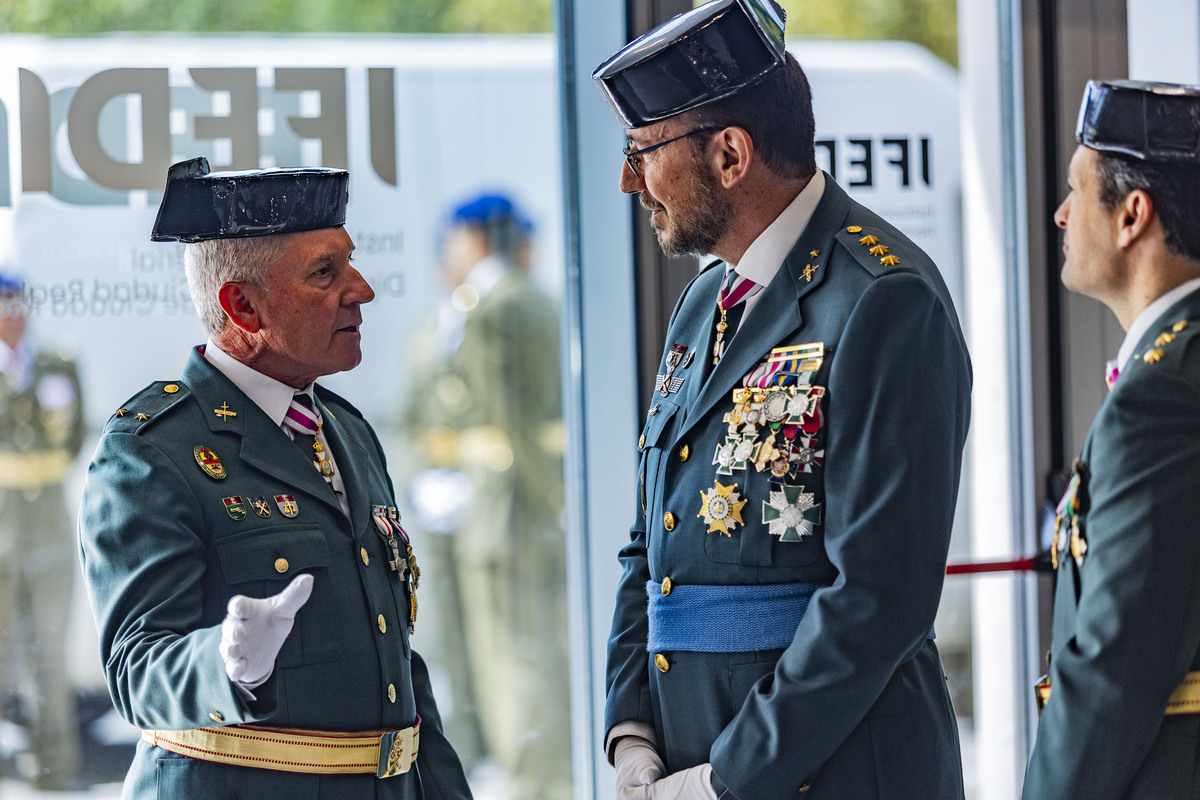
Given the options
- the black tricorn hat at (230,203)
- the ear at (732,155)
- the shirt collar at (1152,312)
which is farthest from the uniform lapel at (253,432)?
the shirt collar at (1152,312)

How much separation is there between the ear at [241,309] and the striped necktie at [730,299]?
660mm

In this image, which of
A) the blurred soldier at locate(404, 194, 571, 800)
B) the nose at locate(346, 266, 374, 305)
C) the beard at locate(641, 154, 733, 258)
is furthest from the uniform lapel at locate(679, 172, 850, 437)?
the blurred soldier at locate(404, 194, 571, 800)

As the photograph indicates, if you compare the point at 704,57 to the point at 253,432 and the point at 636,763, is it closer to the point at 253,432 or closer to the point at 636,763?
the point at 253,432

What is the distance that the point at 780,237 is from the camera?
1.70 m

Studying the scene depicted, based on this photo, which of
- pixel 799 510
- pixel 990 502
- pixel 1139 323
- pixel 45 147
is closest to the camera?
pixel 799 510

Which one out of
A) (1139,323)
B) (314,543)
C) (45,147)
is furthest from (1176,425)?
(45,147)

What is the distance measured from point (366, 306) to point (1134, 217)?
62.3 inches

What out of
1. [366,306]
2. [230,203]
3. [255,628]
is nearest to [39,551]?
[366,306]

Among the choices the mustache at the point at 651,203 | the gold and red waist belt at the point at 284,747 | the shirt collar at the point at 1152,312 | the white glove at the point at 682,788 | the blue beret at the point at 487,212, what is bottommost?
the white glove at the point at 682,788

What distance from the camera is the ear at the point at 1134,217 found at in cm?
169

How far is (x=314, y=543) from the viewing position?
169cm

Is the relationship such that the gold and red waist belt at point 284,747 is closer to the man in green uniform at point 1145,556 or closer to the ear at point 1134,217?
the man in green uniform at point 1145,556

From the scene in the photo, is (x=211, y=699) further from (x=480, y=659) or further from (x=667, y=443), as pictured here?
(x=480, y=659)

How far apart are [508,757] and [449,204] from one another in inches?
49.7
